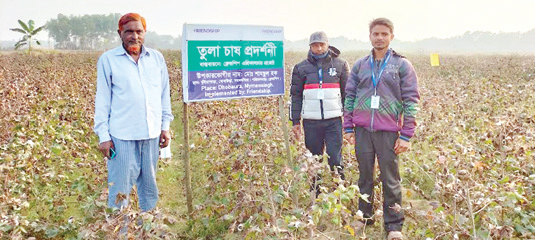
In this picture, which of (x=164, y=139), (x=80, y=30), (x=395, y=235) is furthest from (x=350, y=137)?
(x=80, y=30)

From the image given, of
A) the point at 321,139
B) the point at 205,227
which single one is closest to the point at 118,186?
the point at 205,227

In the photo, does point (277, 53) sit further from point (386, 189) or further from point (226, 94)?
point (386, 189)

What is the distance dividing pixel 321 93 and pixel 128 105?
6.10 ft

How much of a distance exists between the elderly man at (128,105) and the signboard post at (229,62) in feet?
1.85

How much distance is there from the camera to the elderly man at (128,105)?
120 inches

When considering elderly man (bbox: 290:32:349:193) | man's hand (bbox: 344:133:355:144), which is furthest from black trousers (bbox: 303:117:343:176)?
man's hand (bbox: 344:133:355:144)

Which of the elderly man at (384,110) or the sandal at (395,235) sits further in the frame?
the sandal at (395,235)

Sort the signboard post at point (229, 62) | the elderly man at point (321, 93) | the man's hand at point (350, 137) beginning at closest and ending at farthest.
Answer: the man's hand at point (350, 137) < the signboard post at point (229, 62) < the elderly man at point (321, 93)

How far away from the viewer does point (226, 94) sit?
4.11 metres

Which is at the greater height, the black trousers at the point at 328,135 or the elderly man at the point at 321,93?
the elderly man at the point at 321,93

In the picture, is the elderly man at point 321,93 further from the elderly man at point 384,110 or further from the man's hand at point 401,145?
the man's hand at point 401,145

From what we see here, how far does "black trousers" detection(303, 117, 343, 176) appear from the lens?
14.2ft

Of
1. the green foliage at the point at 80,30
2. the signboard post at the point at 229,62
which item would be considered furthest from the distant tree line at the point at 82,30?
the signboard post at the point at 229,62

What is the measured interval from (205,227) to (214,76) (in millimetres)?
1372
